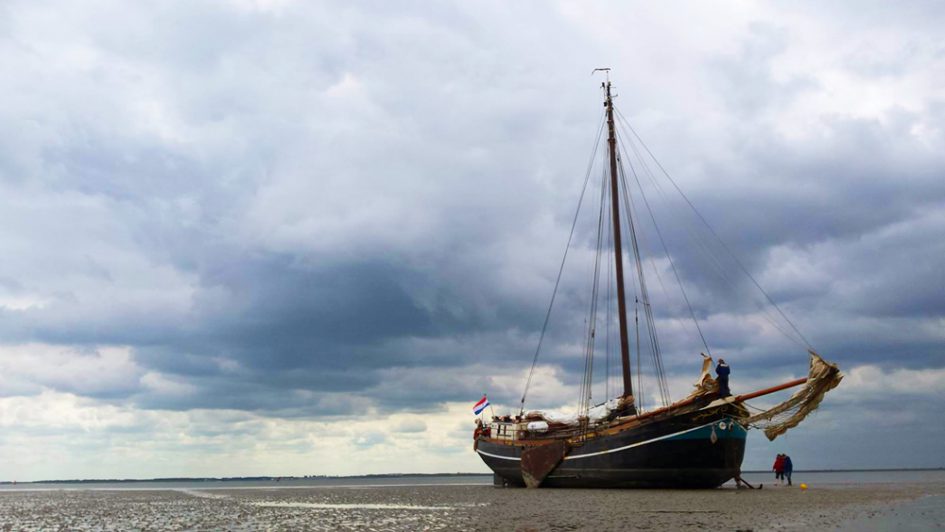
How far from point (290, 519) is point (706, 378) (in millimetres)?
26565

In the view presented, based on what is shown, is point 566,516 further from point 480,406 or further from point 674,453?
point 480,406

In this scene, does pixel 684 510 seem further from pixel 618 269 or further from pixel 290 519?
pixel 618 269

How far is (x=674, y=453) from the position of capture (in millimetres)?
46938

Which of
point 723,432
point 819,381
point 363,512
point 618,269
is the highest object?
point 618,269

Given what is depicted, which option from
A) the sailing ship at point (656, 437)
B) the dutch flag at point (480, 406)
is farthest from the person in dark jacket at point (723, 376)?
the dutch flag at point (480, 406)

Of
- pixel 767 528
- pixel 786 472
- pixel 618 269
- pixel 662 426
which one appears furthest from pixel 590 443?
pixel 767 528

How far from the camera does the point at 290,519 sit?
3509cm

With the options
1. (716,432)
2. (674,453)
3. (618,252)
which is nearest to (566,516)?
(674,453)

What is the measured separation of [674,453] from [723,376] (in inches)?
223

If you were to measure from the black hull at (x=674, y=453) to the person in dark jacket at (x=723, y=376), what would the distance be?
4.65 ft

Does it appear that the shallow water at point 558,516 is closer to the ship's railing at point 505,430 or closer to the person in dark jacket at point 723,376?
the person in dark jacket at point 723,376

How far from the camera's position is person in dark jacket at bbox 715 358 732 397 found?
1829 inches

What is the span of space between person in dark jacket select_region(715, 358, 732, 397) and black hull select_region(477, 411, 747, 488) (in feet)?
4.65

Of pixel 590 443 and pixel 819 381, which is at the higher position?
pixel 819 381
